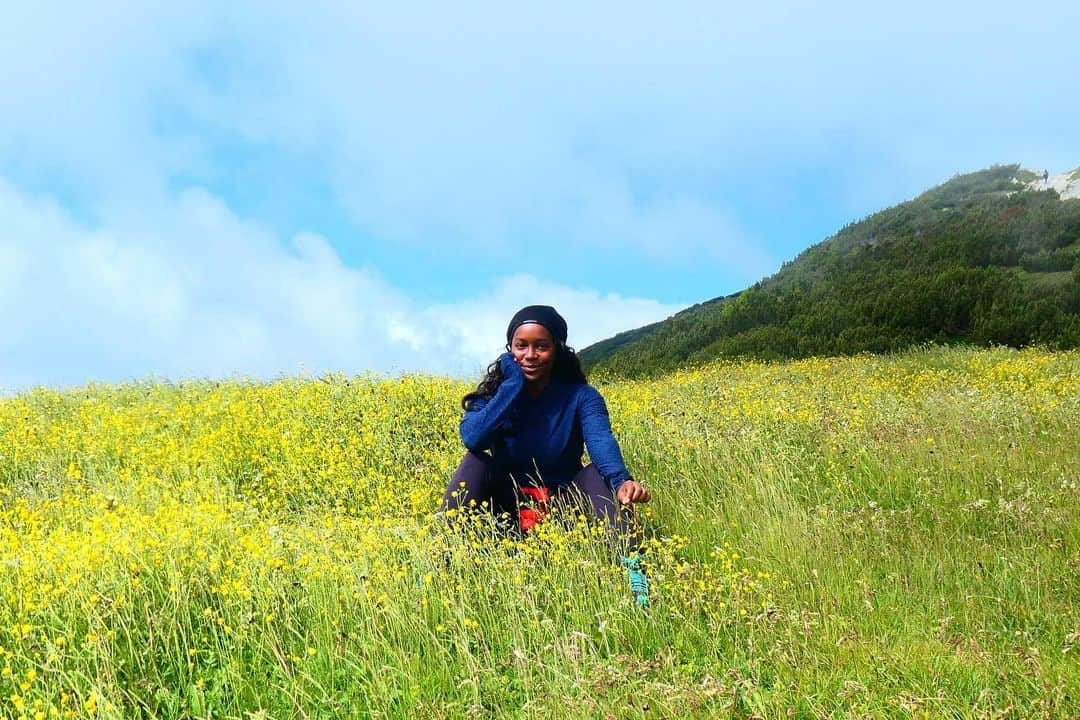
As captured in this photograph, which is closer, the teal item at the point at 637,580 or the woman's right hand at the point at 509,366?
the teal item at the point at 637,580

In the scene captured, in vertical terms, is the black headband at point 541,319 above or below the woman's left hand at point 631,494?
above

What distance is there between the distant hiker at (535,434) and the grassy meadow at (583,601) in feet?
0.89

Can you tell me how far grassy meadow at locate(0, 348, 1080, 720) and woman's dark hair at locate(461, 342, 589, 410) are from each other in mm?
821

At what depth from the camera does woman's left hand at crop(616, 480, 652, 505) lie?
415 cm

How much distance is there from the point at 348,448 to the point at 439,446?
3.06 ft

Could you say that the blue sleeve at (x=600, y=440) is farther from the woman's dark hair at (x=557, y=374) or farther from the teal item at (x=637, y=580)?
the teal item at (x=637, y=580)

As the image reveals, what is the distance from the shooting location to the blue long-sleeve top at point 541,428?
4.67 meters

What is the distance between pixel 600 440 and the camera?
4.69 m

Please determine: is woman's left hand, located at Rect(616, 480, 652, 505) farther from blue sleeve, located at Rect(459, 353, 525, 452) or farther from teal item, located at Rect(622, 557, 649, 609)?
blue sleeve, located at Rect(459, 353, 525, 452)

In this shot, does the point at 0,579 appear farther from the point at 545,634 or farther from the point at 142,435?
the point at 142,435

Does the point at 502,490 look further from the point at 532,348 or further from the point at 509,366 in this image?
the point at 532,348

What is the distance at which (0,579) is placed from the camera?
12.2ft

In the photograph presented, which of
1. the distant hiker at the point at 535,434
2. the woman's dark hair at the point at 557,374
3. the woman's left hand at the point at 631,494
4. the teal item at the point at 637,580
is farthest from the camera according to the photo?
the woman's dark hair at the point at 557,374

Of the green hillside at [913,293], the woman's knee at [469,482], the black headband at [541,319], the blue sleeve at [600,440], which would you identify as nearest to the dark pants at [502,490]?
the woman's knee at [469,482]
